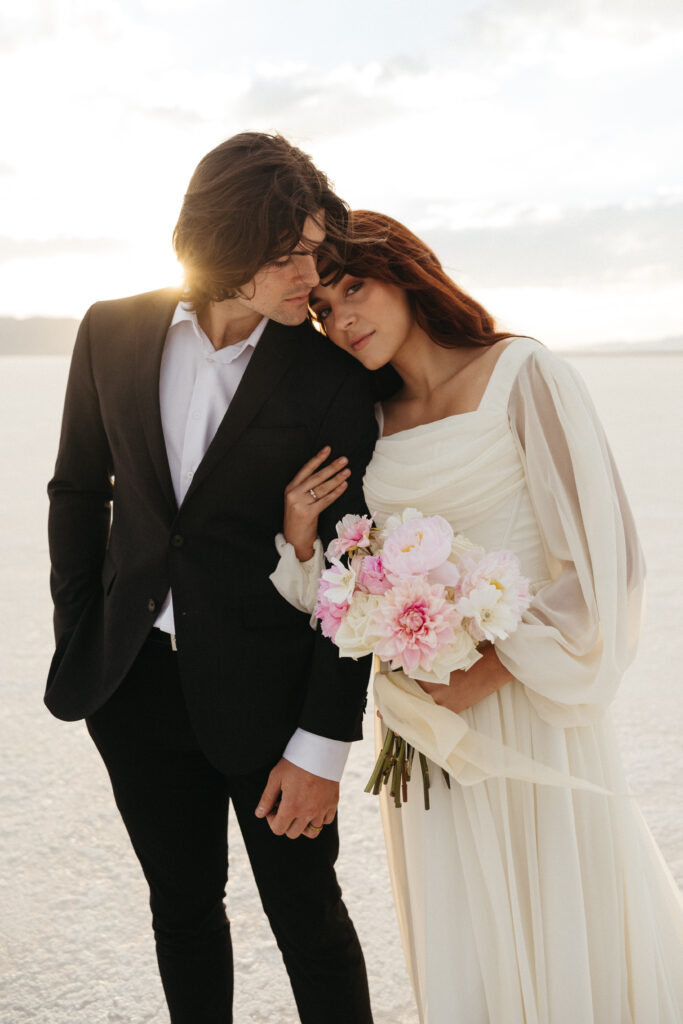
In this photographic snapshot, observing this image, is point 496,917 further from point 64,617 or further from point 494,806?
point 64,617

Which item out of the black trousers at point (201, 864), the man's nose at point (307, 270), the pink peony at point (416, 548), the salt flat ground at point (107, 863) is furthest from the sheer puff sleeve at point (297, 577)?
the salt flat ground at point (107, 863)

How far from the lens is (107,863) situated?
3.56m

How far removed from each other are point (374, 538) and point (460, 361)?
0.53 meters

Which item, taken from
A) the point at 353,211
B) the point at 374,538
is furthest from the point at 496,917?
the point at 353,211

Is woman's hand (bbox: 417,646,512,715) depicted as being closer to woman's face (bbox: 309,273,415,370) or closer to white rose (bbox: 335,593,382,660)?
white rose (bbox: 335,593,382,660)

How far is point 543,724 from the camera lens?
2.14 meters

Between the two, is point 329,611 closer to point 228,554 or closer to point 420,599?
point 420,599

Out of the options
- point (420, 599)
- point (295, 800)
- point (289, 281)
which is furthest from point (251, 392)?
point (295, 800)

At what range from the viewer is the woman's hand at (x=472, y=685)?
2.04m

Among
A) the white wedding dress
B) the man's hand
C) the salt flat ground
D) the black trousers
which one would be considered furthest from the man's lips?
the salt flat ground

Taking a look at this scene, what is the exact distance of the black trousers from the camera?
2197 millimetres

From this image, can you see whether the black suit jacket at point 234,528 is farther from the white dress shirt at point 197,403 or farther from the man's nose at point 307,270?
the man's nose at point 307,270

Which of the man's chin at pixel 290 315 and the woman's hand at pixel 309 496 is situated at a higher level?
the man's chin at pixel 290 315

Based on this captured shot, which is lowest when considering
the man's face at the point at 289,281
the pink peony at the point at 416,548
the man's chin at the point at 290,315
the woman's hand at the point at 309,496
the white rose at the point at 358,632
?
the white rose at the point at 358,632
